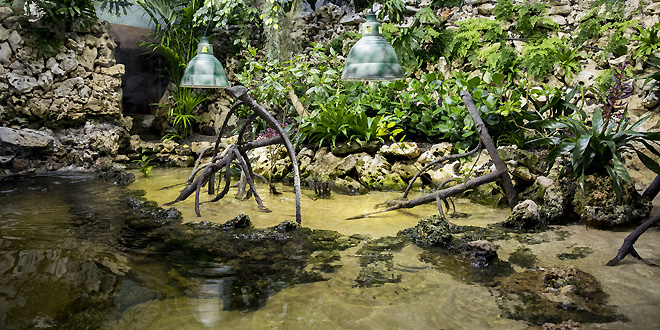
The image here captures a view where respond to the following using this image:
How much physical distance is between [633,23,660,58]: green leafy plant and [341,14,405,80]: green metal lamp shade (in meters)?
4.39

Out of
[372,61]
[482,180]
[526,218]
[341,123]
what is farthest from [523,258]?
[341,123]

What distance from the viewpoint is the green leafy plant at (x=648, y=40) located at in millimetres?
4844

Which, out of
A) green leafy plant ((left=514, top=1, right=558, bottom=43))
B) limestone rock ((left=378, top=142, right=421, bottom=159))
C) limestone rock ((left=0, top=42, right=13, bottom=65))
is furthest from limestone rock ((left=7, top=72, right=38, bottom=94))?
green leafy plant ((left=514, top=1, right=558, bottom=43))

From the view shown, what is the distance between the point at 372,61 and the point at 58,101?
6.66 metres

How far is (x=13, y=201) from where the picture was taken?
4102 mm

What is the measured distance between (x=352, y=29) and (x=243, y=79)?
8.89 feet

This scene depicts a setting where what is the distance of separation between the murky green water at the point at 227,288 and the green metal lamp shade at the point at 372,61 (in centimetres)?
120

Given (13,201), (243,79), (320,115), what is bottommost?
(13,201)

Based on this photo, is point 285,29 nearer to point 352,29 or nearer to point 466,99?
point 352,29

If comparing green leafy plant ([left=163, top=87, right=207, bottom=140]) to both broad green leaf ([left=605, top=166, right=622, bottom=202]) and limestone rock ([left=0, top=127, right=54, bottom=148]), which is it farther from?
broad green leaf ([left=605, top=166, right=622, bottom=202])

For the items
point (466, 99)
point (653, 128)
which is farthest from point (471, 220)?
point (653, 128)

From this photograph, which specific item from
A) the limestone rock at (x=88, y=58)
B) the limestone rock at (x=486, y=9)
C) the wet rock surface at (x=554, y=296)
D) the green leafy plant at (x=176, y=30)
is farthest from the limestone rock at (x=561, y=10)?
the limestone rock at (x=88, y=58)

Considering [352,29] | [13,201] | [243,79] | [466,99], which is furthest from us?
[352,29]

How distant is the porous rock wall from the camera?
20.8ft
